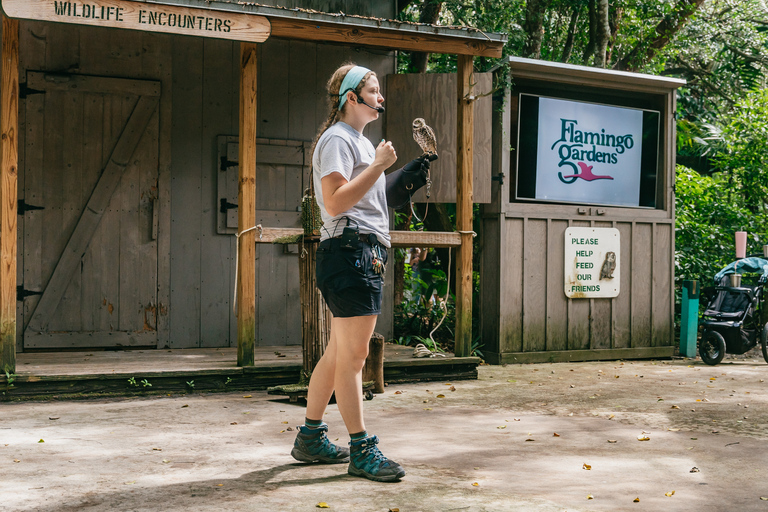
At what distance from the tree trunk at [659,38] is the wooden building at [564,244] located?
3.41m

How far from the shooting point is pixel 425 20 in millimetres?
10344

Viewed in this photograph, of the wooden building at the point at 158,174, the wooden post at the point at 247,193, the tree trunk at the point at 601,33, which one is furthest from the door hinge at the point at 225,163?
the tree trunk at the point at 601,33

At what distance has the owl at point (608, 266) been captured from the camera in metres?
8.61

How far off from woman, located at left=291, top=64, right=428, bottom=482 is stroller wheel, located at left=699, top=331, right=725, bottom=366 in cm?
589

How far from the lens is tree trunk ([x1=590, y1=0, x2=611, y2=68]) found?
35.9 feet

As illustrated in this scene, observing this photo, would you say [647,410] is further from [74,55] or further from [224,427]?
[74,55]

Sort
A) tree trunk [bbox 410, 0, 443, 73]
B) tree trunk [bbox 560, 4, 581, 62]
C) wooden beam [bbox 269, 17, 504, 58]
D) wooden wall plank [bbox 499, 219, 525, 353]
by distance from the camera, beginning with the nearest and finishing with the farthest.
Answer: wooden beam [bbox 269, 17, 504, 58], wooden wall plank [bbox 499, 219, 525, 353], tree trunk [bbox 410, 0, 443, 73], tree trunk [bbox 560, 4, 581, 62]

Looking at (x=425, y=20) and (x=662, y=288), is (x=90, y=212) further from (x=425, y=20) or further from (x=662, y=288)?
(x=662, y=288)

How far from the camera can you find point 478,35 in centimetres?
675

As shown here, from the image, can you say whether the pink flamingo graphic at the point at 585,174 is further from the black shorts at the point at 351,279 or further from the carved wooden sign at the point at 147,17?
the black shorts at the point at 351,279

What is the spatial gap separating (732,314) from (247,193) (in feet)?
17.8

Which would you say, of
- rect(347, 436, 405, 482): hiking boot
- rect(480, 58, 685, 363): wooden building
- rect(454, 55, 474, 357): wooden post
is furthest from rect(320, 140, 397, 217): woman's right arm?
rect(480, 58, 685, 363): wooden building

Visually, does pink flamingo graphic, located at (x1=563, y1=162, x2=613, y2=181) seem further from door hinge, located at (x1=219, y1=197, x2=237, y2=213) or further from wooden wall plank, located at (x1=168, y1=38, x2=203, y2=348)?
wooden wall plank, located at (x1=168, y1=38, x2=203, y2=348)

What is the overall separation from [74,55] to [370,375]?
404 cm
